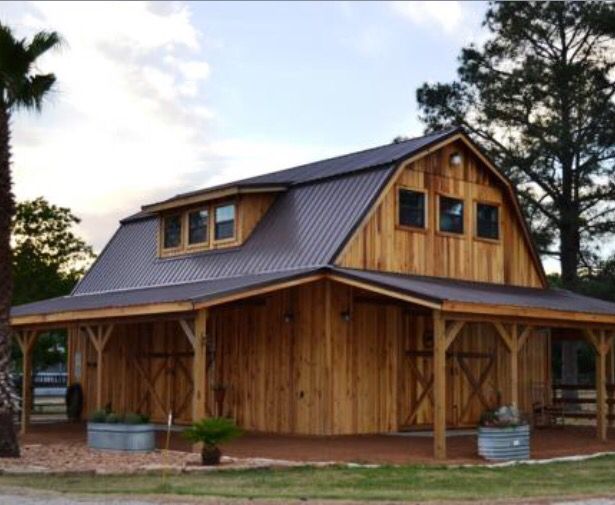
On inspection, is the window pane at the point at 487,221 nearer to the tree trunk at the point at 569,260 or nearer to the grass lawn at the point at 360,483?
the grass lawn at the point at 360,483

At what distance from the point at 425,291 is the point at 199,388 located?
153 inches

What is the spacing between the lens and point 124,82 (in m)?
22.0

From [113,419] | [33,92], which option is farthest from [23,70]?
[113,419]

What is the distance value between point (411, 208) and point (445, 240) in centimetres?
116

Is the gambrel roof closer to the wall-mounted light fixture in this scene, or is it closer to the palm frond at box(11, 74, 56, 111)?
the wall-mounted light fixture

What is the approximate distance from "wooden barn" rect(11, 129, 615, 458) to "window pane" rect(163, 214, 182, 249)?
5 cm

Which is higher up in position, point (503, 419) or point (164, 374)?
point (164, 374)

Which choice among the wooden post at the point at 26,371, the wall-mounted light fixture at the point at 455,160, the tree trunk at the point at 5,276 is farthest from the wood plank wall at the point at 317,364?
the tree trunk at the point at 5,276

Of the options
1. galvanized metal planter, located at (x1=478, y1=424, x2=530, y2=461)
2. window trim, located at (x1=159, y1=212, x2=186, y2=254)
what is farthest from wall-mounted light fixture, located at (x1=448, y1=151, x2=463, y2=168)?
galvanized metal planter, located at (x1=478, y1=424, x2=530, y2=461)

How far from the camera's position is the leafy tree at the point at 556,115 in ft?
109

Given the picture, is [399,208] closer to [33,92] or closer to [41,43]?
[33,92]

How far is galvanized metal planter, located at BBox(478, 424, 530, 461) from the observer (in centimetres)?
1602

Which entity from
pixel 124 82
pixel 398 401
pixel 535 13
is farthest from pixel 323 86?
pixel 535 13

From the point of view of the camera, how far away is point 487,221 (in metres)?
22.9
